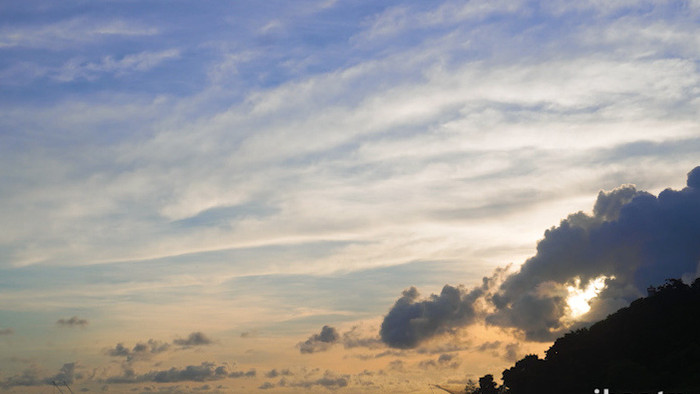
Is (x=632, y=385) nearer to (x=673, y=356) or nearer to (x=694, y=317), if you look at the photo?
(x=673, y=356)

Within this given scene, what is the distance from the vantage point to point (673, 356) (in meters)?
189

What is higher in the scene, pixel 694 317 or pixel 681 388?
pixel 694 317

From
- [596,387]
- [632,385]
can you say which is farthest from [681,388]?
[596,387]

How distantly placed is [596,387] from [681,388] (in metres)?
27.1

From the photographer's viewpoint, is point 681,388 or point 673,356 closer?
point 681,388

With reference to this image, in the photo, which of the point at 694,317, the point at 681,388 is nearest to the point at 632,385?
the point at 681,388

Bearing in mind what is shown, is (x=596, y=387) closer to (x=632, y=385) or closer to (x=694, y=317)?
(x=632, y=385)

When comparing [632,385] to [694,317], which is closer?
[632,385]

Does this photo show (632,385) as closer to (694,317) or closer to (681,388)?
(681,388)

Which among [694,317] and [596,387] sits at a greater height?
[694,317]

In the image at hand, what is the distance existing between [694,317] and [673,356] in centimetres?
1772

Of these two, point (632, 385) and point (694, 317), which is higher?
point (694, 317)

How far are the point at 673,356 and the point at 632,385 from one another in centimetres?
1521

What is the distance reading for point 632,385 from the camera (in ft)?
604
